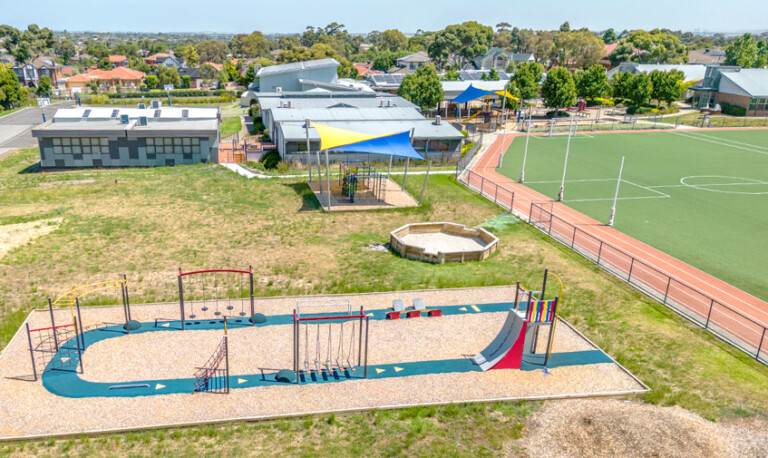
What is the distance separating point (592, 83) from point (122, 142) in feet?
219

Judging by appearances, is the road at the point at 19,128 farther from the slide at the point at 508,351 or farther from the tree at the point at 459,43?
the tree at the point at 459,43

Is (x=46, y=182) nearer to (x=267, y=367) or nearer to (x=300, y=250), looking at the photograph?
(x=300, y=250)

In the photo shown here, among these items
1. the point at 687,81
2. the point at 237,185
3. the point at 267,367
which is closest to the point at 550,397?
the point at 267,367

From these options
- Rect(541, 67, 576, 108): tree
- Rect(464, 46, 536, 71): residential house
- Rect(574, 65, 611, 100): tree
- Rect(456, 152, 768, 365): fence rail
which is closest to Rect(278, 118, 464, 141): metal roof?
Rect(456, 152, 768, 365): fence rail

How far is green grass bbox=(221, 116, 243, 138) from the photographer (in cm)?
6481

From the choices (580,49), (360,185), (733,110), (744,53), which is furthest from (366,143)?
(744,53)

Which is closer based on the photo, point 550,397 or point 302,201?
point 550,397

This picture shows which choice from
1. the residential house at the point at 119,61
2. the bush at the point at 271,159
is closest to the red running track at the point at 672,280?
the bush at the point at 271,159

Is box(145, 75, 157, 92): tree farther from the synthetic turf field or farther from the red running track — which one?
the red running track

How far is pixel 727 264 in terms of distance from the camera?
26.2 metres

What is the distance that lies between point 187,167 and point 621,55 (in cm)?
12906

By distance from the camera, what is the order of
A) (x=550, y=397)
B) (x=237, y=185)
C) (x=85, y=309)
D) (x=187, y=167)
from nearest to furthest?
(x=550, y=397) → (x=85, y=309) → (x=237, y=185) → (x=187, y=167)

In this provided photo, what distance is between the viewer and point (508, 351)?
1730cm

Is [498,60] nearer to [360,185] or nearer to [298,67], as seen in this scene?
[298,67]
